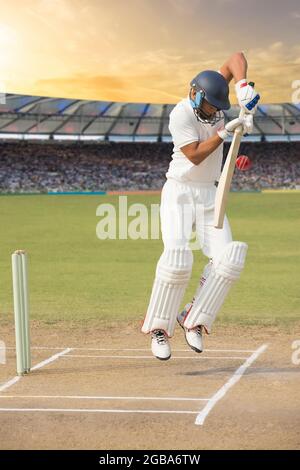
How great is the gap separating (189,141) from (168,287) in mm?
1432

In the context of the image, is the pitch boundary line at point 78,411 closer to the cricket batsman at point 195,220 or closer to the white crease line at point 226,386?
the white crease line at point 226,386

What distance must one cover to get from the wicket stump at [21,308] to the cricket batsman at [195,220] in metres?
1.20

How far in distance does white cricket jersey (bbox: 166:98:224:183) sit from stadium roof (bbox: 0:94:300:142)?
176 feet

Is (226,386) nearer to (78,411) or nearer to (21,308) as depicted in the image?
(78,411)

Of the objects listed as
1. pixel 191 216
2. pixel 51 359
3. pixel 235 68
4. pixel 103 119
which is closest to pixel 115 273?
pixel 51 359

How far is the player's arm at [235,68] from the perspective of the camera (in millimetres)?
6797

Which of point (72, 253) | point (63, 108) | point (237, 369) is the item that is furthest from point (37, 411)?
point (63, 108)

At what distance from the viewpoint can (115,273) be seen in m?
16.3

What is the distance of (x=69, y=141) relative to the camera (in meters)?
76.2

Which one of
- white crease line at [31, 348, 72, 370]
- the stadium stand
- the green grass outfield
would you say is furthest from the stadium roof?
white crease line at [31, 348, 72, 370]

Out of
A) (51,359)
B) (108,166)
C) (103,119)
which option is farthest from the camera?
(108,166)
